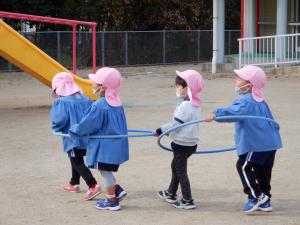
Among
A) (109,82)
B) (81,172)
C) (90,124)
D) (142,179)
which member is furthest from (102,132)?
(142,179)

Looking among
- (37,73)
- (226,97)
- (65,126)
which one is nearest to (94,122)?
(65,126)

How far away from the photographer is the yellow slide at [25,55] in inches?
548

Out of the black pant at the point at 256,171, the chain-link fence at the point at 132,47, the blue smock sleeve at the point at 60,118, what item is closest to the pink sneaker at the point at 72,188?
the blue smock sleeve at the point at 60,118

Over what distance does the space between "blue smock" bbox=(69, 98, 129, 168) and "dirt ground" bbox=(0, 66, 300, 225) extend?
54 cm

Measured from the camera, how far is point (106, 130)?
7035mm

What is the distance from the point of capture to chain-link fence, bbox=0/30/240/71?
27812 millimetres

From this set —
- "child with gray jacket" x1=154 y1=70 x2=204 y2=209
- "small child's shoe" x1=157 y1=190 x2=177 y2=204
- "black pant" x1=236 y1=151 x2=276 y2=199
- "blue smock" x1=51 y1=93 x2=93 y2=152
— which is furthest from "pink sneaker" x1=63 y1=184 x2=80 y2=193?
"black pant" x1=236 y1=151 x2=276 y2=199

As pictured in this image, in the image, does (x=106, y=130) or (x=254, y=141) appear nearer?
(x=254, y=141)

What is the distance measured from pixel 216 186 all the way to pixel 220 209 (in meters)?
0.93

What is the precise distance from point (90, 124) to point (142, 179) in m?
1.60

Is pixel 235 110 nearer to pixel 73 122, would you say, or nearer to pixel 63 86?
pixel 73 122

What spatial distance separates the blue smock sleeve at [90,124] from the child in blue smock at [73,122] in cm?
49

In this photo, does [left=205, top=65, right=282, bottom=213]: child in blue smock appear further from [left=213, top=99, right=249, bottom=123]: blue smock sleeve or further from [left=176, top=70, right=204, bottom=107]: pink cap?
[left=176, top=70, right=204, bottom=107]: pink cap

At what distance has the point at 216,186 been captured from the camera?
7.96 meters
